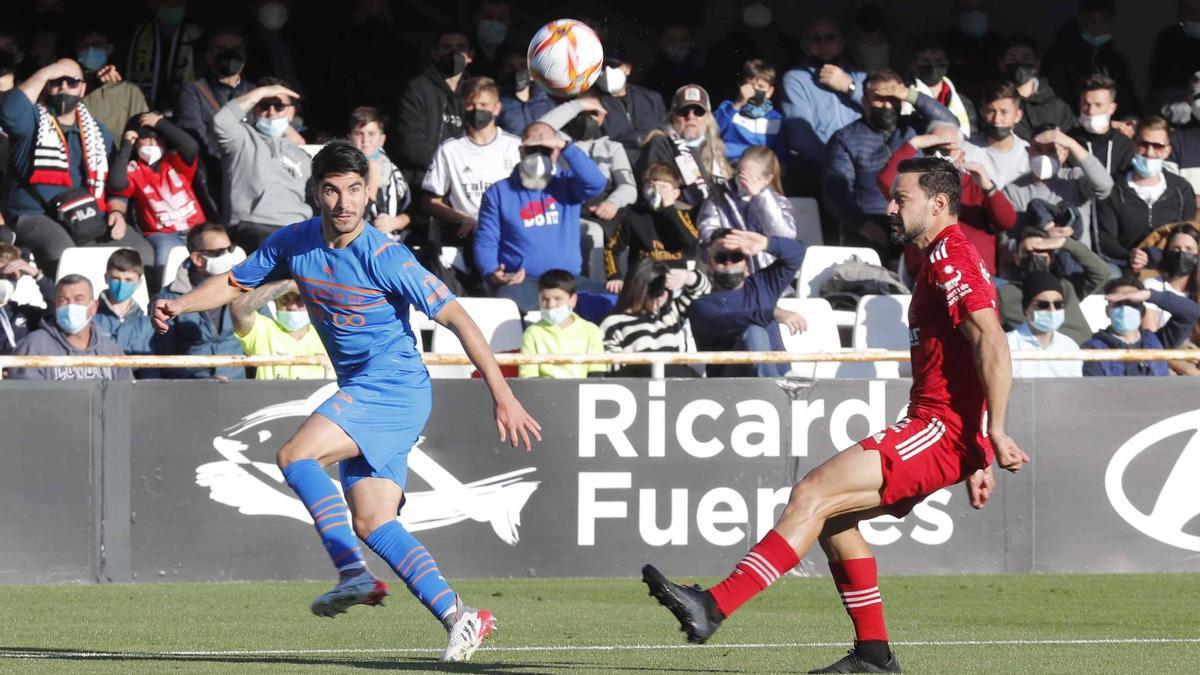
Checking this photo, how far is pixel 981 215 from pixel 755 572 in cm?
805

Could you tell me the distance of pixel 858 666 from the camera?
23.3 ft

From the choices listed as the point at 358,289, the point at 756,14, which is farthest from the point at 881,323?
the point at 358,289

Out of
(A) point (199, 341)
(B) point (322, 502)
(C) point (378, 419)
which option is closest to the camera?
(B) point (322, 502)

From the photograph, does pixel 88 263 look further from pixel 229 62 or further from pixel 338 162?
pixel 338 162

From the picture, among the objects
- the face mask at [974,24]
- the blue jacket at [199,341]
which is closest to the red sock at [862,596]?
the blue jacket at [199,341]

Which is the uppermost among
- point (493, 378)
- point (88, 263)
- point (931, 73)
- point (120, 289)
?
point (931, 73)

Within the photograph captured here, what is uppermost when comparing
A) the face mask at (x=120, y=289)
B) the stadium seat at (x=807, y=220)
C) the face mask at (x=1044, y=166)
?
the face mask at (x=1044, y=166)

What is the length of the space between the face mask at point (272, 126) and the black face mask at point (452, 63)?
168 centimetres

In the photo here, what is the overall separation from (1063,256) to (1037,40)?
5.42 meters

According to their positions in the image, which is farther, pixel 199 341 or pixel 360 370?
pixel 199 341

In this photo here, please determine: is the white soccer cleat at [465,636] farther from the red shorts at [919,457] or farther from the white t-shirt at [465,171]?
the white t-shirt at [465,171]

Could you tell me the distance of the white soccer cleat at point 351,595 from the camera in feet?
23.2

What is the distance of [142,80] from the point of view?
1523 cm

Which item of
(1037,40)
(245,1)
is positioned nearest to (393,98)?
(245,1)
